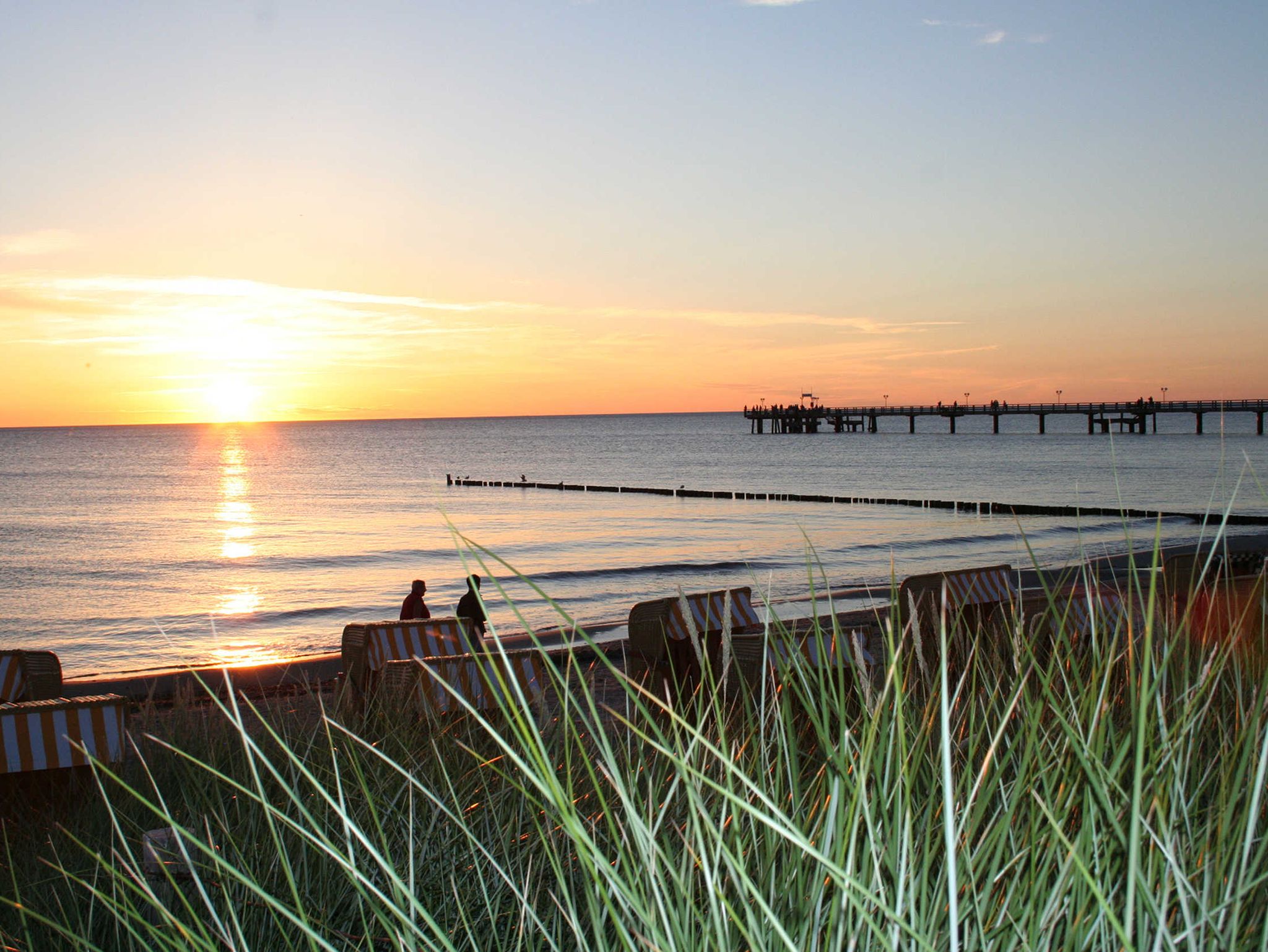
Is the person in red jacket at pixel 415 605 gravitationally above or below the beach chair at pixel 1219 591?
below

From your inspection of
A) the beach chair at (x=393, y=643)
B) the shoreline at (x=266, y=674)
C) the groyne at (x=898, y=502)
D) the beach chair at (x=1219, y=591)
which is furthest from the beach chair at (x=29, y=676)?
the groyne at (x=898, y=502)

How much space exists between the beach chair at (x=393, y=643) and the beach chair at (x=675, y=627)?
5.64 ft

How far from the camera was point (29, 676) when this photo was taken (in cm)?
901

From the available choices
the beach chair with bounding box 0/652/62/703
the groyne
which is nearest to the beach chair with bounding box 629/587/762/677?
the beach chair with bounding box 0/652/62/703

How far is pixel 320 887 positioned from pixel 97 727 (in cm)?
343

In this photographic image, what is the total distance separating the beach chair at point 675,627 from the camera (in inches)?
372

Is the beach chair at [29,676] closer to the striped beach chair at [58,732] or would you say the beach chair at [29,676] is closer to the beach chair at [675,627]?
the striped beach chair at [58,732]

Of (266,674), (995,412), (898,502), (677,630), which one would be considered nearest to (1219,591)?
(677,630)

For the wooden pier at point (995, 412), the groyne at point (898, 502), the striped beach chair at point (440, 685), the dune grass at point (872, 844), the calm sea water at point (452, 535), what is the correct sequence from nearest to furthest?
1. the dune grass at point (872, 844)
2. the striped beach chair at point (440, 685)
3. the calm sea water at point (452, 535)
4. the groyne at point (898, 502)
5. the wooden pier at point (995, 412)

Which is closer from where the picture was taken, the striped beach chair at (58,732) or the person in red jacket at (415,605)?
the striped beach chair at (58,732)

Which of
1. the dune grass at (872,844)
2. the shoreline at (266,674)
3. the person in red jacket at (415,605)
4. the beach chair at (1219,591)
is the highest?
the dune grass at (872,844)

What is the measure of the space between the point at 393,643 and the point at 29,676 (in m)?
2.99

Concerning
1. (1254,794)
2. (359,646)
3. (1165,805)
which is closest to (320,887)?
(1165,805)

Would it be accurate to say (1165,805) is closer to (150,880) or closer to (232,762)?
(150,880)
